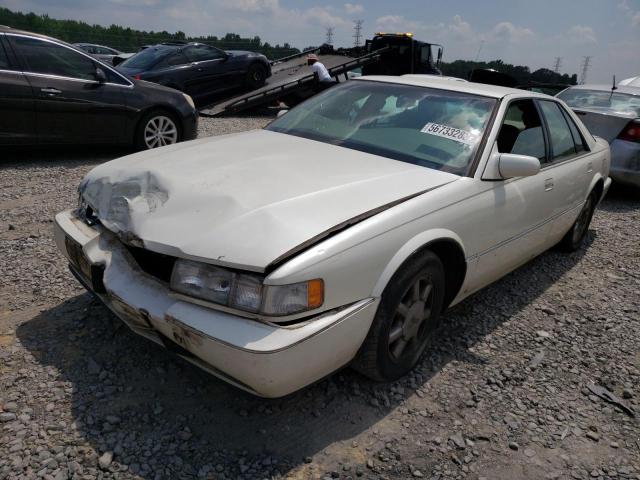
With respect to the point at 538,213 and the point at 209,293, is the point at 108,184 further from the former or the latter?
the point at 538,213

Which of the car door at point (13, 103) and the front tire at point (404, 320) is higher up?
the car door at point (13, 103)

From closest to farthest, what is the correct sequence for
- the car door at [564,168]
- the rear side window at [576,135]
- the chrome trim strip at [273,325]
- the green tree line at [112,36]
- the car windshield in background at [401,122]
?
the chrome trim strip at [273,325], the car windshield in background at [401,122], the car door at [564,168], the rear side window at [576,135], the green tree line at [112,36]

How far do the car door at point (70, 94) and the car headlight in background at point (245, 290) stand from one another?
16.4 ft

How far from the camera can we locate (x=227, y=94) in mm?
11305

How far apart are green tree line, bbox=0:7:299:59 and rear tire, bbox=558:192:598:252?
2778 cm

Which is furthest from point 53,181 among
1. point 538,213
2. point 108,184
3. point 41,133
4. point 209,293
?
point 538,213

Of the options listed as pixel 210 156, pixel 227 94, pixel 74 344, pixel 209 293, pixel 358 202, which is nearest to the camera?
pixel 209 293

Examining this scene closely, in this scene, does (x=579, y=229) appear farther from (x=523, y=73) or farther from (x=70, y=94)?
(x=523, y=73)

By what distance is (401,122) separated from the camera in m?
3.13

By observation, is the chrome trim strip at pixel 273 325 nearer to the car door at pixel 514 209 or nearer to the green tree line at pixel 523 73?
the car door at pixel 514 209

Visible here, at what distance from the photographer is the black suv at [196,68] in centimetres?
1003

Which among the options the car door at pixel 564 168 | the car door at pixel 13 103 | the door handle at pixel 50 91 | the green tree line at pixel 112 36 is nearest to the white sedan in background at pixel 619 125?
the car door at pixel 564 168

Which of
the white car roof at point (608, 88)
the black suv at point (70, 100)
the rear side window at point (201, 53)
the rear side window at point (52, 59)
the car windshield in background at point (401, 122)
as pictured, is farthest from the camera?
the rear side window at point (201, 53)

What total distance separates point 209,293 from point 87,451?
2.63ft
